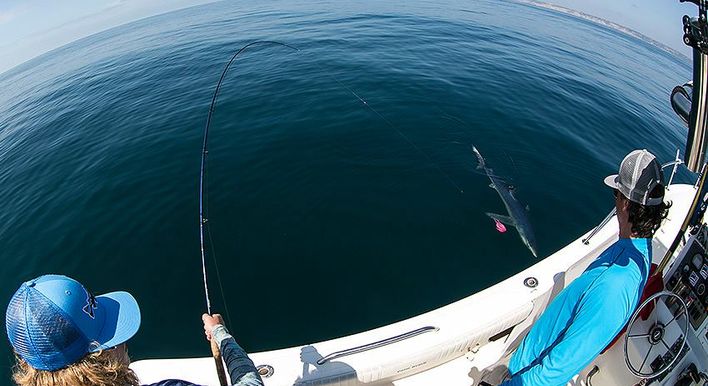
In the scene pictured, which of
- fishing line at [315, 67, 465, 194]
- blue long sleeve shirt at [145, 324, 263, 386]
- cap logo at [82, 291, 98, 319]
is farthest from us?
fishing line at [315, 67, 465, 194]

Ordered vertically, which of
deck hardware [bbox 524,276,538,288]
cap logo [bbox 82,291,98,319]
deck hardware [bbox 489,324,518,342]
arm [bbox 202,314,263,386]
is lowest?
deck hardware [bbox 489,324,518,342]

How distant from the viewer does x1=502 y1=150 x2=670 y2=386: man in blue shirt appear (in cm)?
232

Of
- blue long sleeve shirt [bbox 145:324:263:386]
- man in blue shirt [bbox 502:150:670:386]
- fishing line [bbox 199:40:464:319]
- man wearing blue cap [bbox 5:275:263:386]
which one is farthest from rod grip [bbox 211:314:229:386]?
man in blue shirt [bbox 502:150:670:386]

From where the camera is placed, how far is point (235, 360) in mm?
2381

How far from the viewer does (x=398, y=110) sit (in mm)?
12789

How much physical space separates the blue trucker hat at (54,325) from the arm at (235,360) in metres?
0.67

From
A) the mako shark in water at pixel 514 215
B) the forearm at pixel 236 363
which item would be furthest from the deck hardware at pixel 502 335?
the forearm at pixel 236 363

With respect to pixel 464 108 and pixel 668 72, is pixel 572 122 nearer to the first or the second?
pixel 464 108

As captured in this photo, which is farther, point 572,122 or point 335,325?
point 572,122

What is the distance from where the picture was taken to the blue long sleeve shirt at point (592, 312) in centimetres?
231

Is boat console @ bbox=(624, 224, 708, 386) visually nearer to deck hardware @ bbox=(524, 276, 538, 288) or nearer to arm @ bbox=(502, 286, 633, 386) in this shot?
arm @ bbox=(502, 286, 633, 386)

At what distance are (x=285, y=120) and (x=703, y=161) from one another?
1123 centimetres

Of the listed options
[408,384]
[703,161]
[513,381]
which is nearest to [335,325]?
[408,384]

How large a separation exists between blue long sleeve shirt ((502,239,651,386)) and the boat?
0.39 meters
